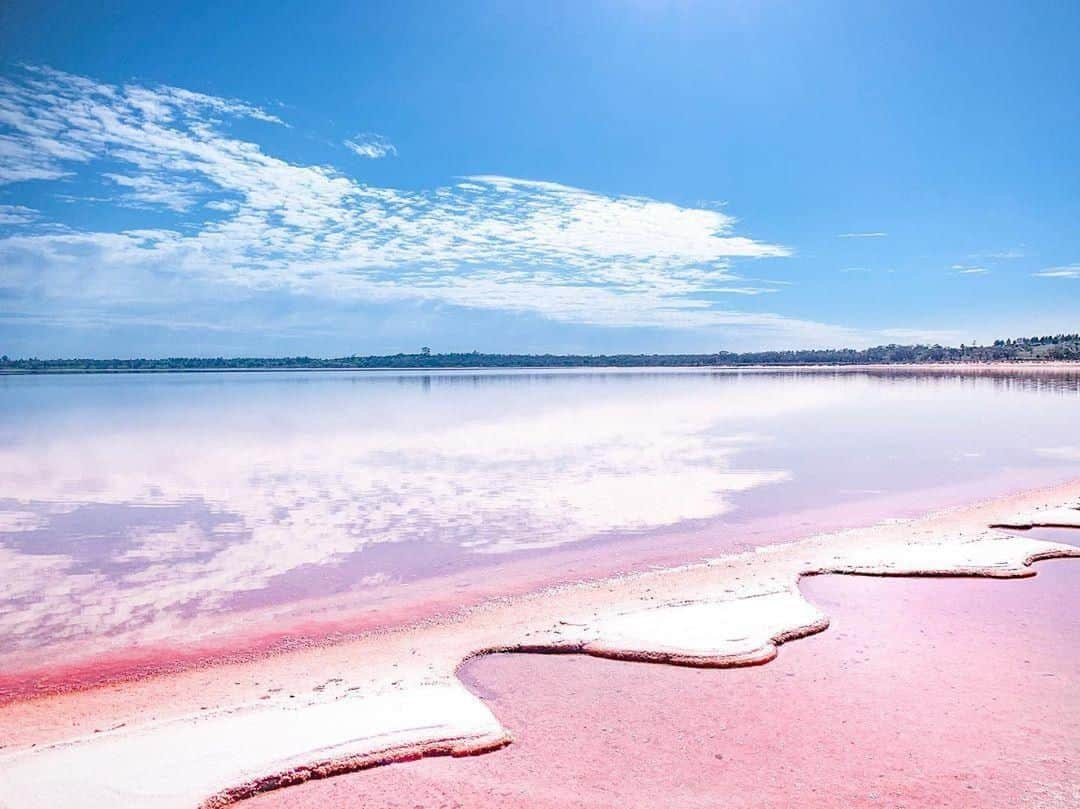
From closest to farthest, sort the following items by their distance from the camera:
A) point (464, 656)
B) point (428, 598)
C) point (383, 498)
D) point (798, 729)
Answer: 1. point (798, 729)
2. point (464, 656)
3. point (428, 598)
4. point (383, 498)

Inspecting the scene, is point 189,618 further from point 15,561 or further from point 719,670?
point 719,670

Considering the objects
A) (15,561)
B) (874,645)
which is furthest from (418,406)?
(874,645)

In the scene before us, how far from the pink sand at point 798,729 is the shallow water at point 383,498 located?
4208mm

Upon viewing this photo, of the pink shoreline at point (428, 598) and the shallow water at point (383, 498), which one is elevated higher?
the shallow water at point (383, 498)

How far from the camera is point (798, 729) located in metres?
6.29

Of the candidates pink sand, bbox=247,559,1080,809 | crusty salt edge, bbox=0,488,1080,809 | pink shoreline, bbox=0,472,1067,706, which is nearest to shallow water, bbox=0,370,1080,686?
pink shoreline, bbox=0,472,1067,706

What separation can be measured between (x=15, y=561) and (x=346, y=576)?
17.7 ft

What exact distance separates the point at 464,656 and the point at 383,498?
30.9 feet

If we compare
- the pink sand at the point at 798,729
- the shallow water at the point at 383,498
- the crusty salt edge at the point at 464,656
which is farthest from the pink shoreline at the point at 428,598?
the pink sand at the point at 798,729

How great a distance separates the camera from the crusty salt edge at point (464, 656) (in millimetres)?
5336

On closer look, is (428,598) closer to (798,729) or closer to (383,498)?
(798,729)

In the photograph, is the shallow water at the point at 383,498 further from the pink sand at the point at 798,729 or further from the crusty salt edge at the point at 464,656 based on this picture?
the pink sand at the point at 798,729

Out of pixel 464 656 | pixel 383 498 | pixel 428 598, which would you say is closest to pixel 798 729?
pixel 464 656

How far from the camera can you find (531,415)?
4097 centimetres
